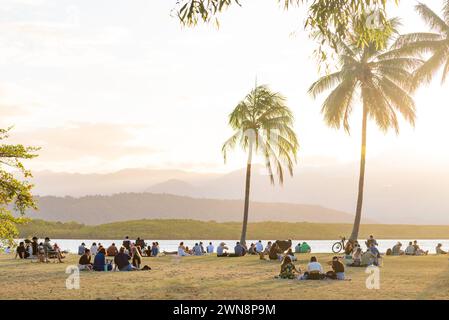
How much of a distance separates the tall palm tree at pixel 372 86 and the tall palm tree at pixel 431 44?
4.39 ft

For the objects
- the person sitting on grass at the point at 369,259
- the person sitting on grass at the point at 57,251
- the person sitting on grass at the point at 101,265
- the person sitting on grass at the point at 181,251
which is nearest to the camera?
the person sitting on grass at the point at 101,265

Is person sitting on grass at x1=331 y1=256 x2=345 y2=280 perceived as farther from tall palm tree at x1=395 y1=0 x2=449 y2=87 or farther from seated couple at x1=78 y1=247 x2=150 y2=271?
tall palm tree at x1=395 y1=0 x2=449 y2=87

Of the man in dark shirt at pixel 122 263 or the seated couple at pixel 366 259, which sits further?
the seated couple at pixel 366 259

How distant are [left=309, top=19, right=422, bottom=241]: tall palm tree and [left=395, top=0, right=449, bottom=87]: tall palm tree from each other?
1.34 metres

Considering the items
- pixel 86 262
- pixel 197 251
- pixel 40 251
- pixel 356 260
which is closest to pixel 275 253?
pixel 356 260

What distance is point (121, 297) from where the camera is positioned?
2069 cm

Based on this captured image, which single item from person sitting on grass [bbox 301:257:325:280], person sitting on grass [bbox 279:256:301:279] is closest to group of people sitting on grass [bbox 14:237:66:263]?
person sitting on grass [bbox 279:256:301:279]

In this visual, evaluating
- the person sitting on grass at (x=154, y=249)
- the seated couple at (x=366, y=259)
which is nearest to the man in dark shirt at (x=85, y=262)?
the seated couple at (x=366, y=259)

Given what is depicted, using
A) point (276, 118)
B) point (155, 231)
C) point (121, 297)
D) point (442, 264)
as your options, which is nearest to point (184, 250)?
point (276, 118)

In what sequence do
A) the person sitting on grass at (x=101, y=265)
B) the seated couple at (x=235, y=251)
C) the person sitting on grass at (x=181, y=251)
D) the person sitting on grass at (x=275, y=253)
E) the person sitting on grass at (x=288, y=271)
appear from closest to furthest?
the person sitting on grass at (x=288, y=271) < the person sitting on grass at (x=101, y=265) < the person sitting on grass at (x=275, y=253) < the person sitting on grass at (x=181, y=251) < the seated couple at (x=235, y=251)

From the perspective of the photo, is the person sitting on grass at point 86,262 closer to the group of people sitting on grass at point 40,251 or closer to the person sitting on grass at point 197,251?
the group of people sitting on grass at point 40,251

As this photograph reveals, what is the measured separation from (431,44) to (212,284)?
27.1m

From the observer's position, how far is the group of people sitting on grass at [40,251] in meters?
39.5
